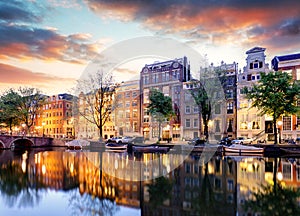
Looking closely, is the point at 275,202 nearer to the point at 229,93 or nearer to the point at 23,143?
the point at 229,93

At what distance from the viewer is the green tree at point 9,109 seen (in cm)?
6462

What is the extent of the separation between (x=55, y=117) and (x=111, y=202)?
85.4 meters

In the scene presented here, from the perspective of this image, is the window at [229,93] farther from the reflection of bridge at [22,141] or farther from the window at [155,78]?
the reflection of bridge at [22,141]

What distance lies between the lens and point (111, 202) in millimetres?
14156

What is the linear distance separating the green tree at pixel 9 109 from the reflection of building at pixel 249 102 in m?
49.2

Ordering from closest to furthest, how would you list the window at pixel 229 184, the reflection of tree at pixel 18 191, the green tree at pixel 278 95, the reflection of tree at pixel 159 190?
the reflection of tree at pixel 159 190 → the reflection of tree at pixel 18 191 → the window at pixel 229 184 → the green tree at pixel 278 95

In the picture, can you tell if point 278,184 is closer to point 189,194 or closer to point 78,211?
point 189,194

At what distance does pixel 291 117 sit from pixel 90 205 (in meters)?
42.9

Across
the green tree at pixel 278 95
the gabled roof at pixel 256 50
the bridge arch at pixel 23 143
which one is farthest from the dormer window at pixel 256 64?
the bridge arch at pixel 23 143

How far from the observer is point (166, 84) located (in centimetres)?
6606

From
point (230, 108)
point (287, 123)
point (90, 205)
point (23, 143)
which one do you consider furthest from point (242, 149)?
point (23, 143)

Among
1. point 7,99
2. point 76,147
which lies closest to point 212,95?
point 76,147

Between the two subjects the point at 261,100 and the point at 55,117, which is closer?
the point at 261,100

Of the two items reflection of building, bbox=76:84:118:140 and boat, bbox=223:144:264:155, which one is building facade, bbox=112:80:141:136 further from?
boat, bbox=223:144:264:155
